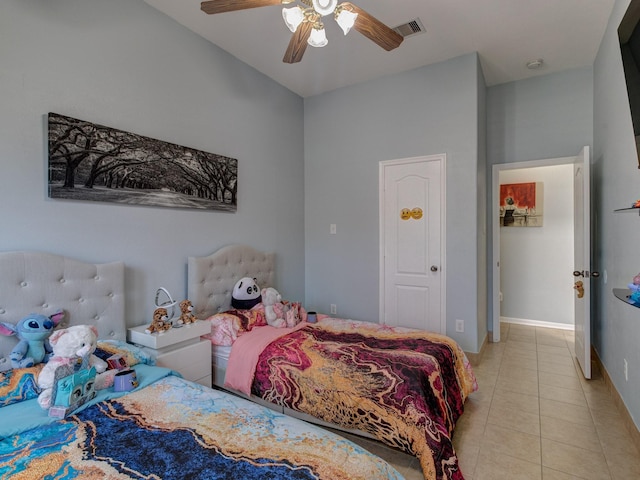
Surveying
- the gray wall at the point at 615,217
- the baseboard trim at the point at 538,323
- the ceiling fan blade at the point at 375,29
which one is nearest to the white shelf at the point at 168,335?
the ceiling fan blade at the point at 375,29

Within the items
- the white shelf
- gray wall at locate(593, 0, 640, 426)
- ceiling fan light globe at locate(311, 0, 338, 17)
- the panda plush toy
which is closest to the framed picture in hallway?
gray wall at locate(593, 0, 640, 426)

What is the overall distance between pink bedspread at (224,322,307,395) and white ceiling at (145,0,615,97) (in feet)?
8.34

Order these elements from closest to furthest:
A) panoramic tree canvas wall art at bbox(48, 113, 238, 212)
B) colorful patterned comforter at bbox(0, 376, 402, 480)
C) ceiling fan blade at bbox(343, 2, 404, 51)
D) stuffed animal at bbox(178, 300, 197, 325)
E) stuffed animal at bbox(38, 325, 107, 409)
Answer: colorful patterned comforter at bbox(0, 376, 402, 480) → stuffed animal at bbox(38, 325, 107, 409) → ceiling fan blade at bbox(343, 2, 404, 51) → panoramic tree canvas wall art at bbox(48, 113, 238, 212) → stuffed animal at bbox(178, 300, 197, 325)

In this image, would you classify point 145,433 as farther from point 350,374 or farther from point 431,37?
point 431,37

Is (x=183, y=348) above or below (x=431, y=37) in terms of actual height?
below

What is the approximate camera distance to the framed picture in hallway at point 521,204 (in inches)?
187

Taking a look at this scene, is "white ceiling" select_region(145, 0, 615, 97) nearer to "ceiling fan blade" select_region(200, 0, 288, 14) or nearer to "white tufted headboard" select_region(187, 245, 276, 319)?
"ceiling fan blade" select_region(200, 0, 288, 14)

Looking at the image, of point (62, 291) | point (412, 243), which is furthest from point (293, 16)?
point (412, 243)

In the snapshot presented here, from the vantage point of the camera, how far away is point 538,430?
2277 millimetres

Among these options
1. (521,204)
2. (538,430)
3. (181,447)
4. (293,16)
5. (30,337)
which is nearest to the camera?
(181,447)

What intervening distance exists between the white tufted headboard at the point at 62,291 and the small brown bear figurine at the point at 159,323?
0.65 ft

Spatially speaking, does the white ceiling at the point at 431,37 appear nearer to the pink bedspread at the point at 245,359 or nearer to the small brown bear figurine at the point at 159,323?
the small brown bear figurine at the point at 159,323

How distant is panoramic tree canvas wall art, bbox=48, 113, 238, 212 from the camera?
81.8 inches

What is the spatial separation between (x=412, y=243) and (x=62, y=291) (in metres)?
3.06
